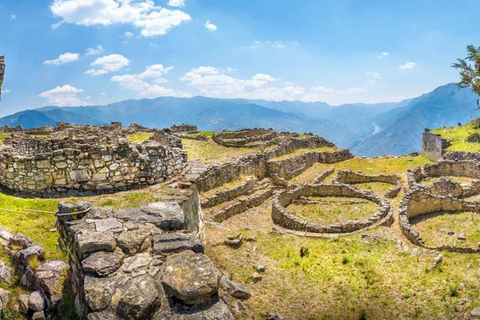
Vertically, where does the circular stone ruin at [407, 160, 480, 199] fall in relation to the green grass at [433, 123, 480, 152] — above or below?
below

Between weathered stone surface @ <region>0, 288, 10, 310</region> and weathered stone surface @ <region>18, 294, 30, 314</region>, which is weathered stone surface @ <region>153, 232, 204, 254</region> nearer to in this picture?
weathered stone surface @ <region>18, 294, 30, 314</region>

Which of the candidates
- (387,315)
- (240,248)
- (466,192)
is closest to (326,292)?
(387,315)

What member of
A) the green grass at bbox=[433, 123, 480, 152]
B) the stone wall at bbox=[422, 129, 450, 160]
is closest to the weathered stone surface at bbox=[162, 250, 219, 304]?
the green grass at bbox=[433, 123, 480, 152]

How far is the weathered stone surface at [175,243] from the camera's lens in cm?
623

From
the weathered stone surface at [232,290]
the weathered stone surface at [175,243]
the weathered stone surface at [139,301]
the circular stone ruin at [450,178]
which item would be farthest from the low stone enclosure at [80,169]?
the circular stone ruin at [450,178]

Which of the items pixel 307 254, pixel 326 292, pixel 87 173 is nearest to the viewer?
pixel 87 173

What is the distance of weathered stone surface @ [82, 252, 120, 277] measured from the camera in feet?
18.3

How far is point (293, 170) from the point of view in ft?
108

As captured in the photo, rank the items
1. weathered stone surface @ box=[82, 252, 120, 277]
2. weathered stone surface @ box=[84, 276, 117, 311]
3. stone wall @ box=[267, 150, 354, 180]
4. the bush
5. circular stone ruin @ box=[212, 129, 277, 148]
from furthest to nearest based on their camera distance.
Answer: the bush < circular stone ruin @ box=[212, 129, 277, 148] < stone wall @ box=[267, 150, 354, 180] < weathered stone surface @ box=[82, 252, 120, 277] < weathered stone surface @ box=[84, 276, 117, 311]

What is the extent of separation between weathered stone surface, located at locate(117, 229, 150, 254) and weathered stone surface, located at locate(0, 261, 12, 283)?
8.59 ft

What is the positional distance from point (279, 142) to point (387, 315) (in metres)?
26.7

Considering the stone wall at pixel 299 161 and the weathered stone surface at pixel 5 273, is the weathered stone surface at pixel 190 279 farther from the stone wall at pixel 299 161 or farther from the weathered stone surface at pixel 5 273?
the stone wall at pixel 299 161

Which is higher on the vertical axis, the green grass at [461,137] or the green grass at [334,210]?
the green grass at [461,137]

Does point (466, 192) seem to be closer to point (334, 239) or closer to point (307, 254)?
point (334, 239)
